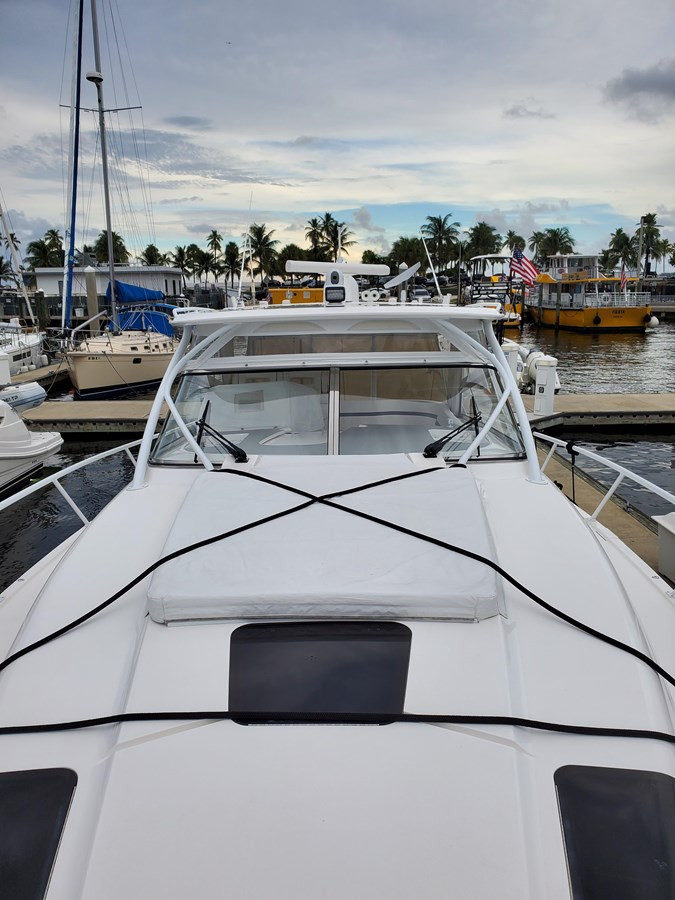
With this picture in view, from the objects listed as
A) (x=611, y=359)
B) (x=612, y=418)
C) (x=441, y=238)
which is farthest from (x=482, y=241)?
(x=612, y=418)

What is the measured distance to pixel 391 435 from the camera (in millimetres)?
3443

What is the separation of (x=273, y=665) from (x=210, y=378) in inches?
80.3

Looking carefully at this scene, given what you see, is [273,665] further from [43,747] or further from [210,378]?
[210,378]

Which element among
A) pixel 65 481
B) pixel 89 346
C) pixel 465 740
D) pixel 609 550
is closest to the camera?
pixel 465 740

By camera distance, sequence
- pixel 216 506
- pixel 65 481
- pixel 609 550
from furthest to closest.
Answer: pixel 65 481 < pixel 609 550 < pixel 216 506

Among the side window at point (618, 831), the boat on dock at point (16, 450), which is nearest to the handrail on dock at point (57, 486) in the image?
the side window at point (618, 831)

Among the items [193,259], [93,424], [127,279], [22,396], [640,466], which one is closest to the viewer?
[640,466]

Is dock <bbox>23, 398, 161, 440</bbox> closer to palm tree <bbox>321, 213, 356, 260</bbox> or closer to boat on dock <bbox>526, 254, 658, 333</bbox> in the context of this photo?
palm tree <bbox>321, 213, 356, 260</bbox>

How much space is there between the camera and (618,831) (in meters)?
1.54

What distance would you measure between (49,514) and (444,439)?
26.6 feet

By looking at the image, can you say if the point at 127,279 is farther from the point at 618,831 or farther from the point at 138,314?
the point at 618,831

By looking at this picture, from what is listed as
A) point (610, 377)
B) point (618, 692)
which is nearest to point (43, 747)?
point (618, 692)

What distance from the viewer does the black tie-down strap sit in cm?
171

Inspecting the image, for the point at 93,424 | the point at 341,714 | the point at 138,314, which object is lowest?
the point at 93,424
